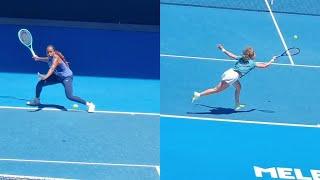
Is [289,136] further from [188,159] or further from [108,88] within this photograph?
[108,88]

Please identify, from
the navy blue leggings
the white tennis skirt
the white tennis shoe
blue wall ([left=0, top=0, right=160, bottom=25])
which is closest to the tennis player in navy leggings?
the navy blue leggings

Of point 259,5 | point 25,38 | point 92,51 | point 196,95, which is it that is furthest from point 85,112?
point 259,5

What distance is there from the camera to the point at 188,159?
10.6 m

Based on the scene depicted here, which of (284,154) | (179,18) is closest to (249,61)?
(284,154)

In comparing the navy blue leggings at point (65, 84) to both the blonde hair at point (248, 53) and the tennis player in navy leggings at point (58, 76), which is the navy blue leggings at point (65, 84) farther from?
the blonde hair at point (248, 53)

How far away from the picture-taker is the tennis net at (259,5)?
71.5 feet

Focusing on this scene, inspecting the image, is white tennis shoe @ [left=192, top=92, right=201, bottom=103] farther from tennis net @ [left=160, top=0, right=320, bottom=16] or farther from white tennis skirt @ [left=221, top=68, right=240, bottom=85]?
tennis net @ [left=160, top=0, right=320, bottom=16]

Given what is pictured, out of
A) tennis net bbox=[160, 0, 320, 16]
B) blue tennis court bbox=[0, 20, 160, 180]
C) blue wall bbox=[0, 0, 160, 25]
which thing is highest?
tennis net bbox=[160, 0, 320, 16]

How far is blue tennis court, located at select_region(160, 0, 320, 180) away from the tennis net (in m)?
0.05

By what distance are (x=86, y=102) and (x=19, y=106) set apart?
1393mm

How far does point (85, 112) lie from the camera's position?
1320 centimetres

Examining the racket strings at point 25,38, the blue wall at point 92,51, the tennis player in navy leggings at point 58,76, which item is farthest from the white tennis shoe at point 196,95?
the racket strings at point 25,38

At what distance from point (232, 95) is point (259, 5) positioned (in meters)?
8.55

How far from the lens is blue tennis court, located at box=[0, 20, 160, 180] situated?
34.0ft
